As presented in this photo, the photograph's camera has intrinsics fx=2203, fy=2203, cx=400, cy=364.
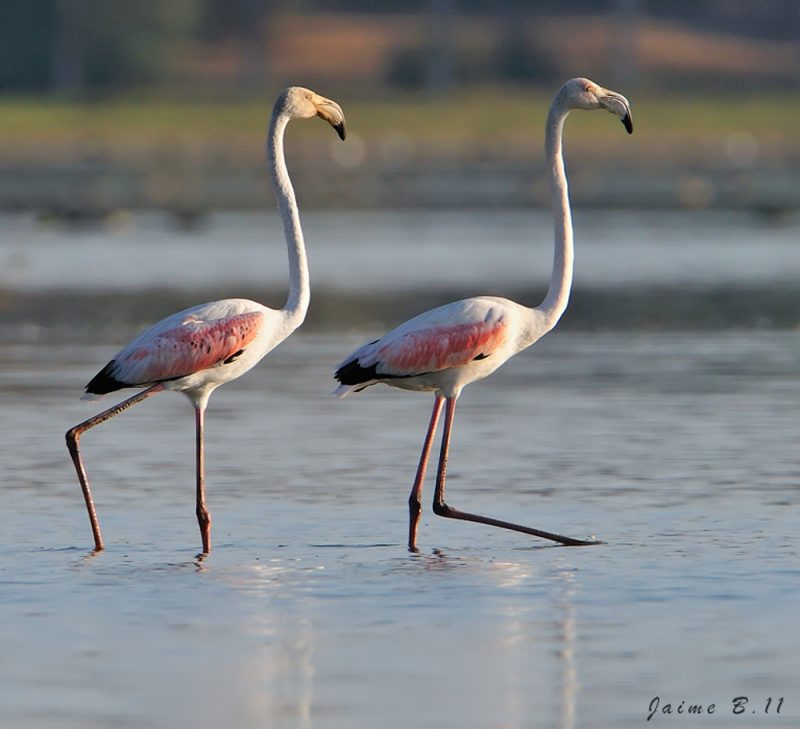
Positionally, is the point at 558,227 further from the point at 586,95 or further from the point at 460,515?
the point at 460,515

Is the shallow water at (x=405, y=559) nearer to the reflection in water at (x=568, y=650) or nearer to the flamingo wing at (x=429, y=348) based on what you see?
the reflection in water at (x=568, y=650)

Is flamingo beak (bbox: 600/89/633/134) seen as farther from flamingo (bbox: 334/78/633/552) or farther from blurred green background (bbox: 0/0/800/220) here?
blurred green background (bbox: 0/0/800/220)

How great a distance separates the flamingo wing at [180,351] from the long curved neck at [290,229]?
0.21 meters

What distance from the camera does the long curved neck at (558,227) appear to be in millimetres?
10266

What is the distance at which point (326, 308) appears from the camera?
22.8 m

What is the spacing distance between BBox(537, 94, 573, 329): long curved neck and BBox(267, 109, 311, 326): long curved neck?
1.12 metres

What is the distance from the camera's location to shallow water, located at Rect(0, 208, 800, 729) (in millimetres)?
6930

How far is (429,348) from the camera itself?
395 inches

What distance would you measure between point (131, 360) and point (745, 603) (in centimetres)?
324

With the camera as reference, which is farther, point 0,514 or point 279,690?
point 0,514

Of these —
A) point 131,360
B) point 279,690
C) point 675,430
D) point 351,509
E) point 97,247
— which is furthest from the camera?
point 97,247

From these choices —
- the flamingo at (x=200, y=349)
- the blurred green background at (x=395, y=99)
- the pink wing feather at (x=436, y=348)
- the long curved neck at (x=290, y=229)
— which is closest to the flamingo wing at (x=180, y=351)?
the flamingo at (x=200, y=349)

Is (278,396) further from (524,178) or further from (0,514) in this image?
(524,178)

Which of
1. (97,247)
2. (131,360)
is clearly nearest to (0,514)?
(131,360)
